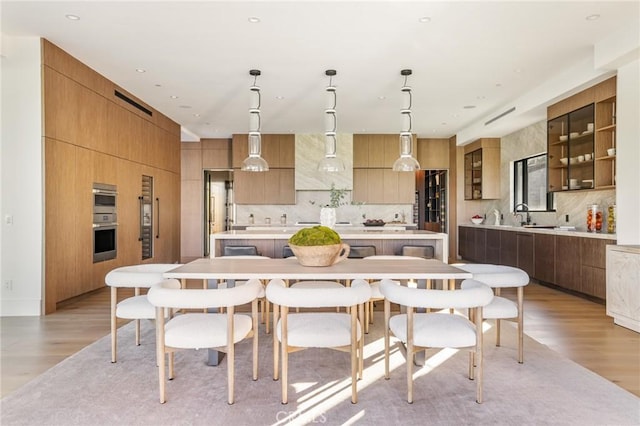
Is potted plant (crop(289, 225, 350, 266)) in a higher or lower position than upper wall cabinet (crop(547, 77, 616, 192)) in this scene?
lower

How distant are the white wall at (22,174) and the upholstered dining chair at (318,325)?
329 centimetres

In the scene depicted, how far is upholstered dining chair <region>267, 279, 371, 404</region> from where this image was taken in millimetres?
2117

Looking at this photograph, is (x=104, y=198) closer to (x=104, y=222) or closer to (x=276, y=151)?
(x=104, y=222)

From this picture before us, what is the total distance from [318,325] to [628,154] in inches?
151

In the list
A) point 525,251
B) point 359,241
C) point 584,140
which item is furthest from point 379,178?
point 359,241

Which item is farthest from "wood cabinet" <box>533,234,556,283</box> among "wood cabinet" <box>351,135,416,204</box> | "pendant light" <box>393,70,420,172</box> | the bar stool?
"wood cabinet" <box>351,135,416,204</box>

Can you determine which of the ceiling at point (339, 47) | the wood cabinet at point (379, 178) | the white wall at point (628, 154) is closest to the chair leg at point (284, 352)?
the ceiling at point (339, 47)

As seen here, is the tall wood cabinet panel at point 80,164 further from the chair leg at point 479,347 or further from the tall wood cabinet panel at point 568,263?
the tall wood cabinet panel at point 568,263

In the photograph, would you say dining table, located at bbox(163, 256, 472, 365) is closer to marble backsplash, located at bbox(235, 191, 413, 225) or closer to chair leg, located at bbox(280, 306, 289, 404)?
chair leg, located at bbox(280, 306, 289, 404)

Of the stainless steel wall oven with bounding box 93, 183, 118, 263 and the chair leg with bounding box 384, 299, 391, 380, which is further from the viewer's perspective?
the stainless steel wall oven with bounding box 93, 183, 118, 263

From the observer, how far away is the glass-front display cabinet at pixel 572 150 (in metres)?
5.05

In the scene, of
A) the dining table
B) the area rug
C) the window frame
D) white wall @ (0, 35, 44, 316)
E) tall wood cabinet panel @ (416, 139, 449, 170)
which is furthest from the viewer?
tall wood cabinet panel @ (416, 139, 449, 170)

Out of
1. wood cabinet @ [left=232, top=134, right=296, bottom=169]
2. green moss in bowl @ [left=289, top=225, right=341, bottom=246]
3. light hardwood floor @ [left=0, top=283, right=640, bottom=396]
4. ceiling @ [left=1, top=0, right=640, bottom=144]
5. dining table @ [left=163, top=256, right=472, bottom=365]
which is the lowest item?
light hardwood floor @ [left=0, top=283, right=640, bottom=396]

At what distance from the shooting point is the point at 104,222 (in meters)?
5.38
